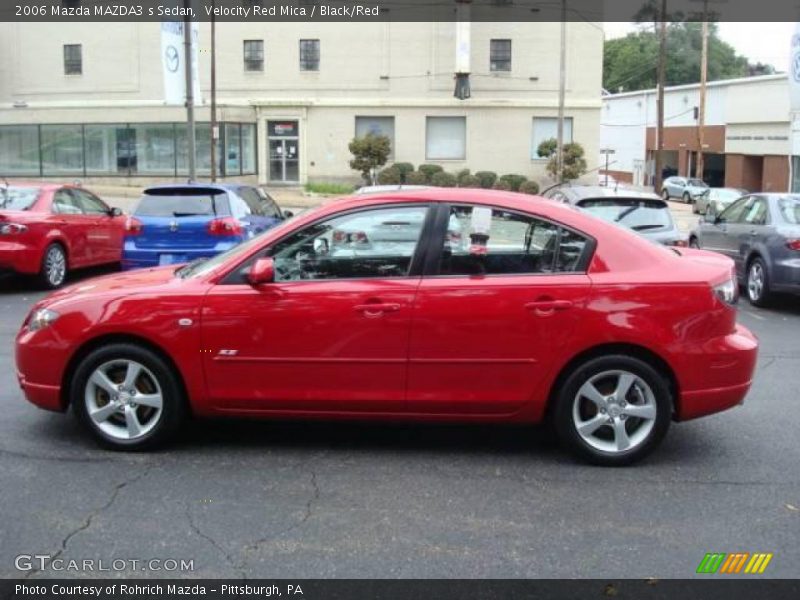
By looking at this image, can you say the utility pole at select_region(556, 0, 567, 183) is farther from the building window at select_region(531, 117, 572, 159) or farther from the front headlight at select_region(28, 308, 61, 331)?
the front headlight at select_region(28, 308, 61, 331)

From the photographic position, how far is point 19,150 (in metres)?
43.2

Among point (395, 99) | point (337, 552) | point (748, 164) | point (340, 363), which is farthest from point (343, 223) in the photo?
point (748, 164)

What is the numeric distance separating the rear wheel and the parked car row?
6444 mm

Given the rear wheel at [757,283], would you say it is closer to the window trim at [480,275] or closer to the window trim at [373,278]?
the window trim at [480,275]

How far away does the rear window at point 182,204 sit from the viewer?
11.6 metres

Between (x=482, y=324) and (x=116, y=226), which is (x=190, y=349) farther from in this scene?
(x=116, y=226)

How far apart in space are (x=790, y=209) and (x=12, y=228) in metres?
10.1

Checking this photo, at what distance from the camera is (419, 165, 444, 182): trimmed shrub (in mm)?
42469

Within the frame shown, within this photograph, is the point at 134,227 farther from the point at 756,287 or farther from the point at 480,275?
the point at 756,287

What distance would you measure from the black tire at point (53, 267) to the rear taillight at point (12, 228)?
45 centimetres

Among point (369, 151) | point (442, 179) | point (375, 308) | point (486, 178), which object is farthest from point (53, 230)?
point (486, 178)

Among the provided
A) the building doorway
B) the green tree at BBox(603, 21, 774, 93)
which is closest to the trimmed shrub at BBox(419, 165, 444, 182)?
the building doorway

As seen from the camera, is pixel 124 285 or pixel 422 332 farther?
pixel 124 285

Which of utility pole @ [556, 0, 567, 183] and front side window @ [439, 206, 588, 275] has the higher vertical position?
utility pole @ [556, 0, 567, 183]
